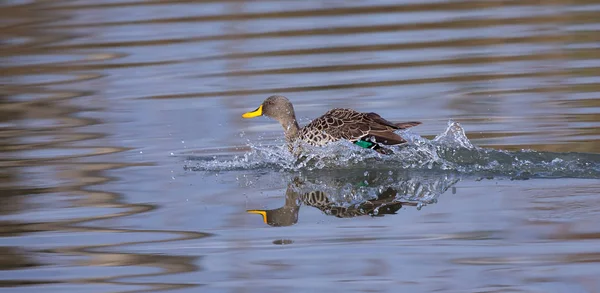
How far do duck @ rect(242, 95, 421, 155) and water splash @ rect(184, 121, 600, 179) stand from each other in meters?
0.07

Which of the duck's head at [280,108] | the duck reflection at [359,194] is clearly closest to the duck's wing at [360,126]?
the duck reflection at [359,194]

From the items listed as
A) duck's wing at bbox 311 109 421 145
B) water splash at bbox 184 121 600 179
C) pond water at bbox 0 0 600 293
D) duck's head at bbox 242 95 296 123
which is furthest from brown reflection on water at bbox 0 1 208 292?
duck's wing at bbox 311 109 421 145

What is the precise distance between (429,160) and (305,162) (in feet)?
3.28

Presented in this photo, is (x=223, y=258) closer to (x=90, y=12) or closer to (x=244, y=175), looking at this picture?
(x=244, y=175)

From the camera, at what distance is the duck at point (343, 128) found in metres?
8.79


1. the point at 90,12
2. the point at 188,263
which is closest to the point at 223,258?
the point at 188,263

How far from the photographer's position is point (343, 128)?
9062mm

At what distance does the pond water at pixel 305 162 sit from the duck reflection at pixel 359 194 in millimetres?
27

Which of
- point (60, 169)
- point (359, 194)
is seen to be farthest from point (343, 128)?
point (60, 169)

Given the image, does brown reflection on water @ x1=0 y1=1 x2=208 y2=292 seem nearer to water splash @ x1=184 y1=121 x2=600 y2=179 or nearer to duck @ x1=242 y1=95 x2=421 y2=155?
water splash @ x1=184 y1=121 x2=600 y2=179

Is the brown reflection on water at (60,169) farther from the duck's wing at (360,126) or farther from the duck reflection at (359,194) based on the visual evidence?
the duck's wing at (360,126)

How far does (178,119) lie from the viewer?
11.1m

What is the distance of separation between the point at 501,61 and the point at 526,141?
436 centimetres

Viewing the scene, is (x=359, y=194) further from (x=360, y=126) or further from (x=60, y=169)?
(x=60, y=169)
